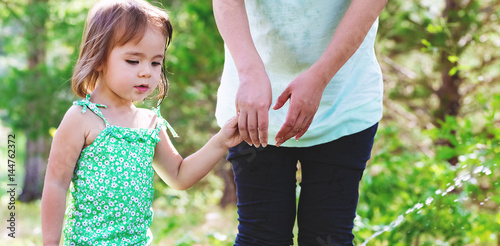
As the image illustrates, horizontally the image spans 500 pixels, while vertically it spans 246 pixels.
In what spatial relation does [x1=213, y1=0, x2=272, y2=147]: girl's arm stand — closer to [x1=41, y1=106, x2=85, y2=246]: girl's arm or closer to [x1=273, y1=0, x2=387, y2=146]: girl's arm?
[x1=273, y1=0, x2=387, y2=146]: girl's arm

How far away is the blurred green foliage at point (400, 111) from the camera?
2.52m

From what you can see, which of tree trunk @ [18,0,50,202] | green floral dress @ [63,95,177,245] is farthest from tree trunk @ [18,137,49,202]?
green floral dress @ [63,95,177,245]

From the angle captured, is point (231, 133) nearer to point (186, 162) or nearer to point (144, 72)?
point (186, 162)

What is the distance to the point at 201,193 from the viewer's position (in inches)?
251

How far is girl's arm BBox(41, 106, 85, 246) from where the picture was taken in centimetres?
150

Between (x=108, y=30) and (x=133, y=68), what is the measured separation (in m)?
0.14

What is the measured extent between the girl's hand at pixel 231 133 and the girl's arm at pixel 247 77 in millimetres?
114

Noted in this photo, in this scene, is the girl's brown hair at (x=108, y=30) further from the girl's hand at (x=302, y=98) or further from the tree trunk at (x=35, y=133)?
the tree trunk at (x=35, y=133)

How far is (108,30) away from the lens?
62.2 inches

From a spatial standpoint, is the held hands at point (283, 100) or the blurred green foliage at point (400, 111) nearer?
the held hands at point (283, 100)

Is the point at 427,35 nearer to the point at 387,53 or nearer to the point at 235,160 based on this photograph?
the point at 387,53

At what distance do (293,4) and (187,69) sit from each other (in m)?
3.54

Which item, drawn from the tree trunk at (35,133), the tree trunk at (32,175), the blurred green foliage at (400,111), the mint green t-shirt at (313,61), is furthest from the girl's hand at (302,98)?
the tree trunk at (32,175)

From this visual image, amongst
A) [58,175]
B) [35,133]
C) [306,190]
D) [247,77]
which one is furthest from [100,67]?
[35,133]
